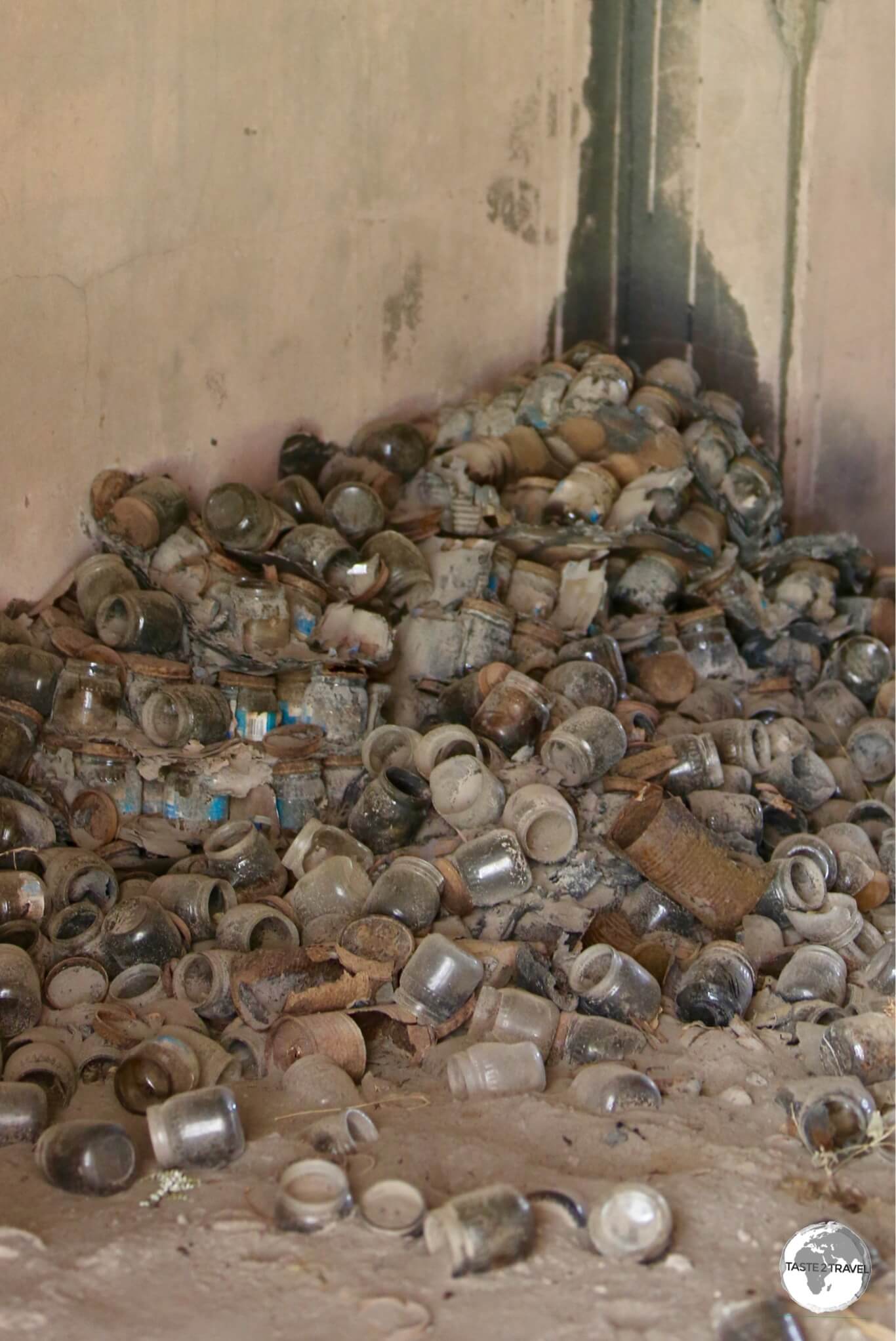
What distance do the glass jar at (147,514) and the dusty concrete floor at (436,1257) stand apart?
5.99 ft

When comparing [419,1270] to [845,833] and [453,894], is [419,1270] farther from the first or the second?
[845,833]

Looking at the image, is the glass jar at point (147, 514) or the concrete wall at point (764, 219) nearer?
the glass jar at point (147, 514)

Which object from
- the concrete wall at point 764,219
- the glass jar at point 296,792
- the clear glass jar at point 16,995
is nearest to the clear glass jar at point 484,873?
the glass jar at point 296,792

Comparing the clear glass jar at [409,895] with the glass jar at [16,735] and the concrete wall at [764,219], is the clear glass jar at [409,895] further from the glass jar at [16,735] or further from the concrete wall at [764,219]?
the concrete wall at [764,219]

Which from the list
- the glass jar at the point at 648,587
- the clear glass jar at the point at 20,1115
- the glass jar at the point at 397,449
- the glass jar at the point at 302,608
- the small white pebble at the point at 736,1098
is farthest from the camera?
the glass jar at the point at 397,449

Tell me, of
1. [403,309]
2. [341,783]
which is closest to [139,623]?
[341,783]

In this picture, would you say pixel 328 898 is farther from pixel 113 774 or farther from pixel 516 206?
pixel 516 206

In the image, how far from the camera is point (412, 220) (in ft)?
16.7

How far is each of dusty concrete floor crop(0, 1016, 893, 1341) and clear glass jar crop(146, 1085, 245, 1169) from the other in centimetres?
4

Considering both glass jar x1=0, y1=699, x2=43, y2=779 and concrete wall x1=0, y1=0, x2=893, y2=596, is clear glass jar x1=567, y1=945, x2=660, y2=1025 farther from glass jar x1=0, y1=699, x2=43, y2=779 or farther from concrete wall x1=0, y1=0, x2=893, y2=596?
concrete wall x1=0, y1=0, x2=893, y2=596

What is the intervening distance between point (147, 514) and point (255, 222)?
111 cm

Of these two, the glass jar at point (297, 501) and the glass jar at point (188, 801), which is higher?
the glass jar at point (297, 501)

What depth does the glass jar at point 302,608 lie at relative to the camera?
13.1 feet

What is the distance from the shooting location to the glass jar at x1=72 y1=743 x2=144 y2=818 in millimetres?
3535
